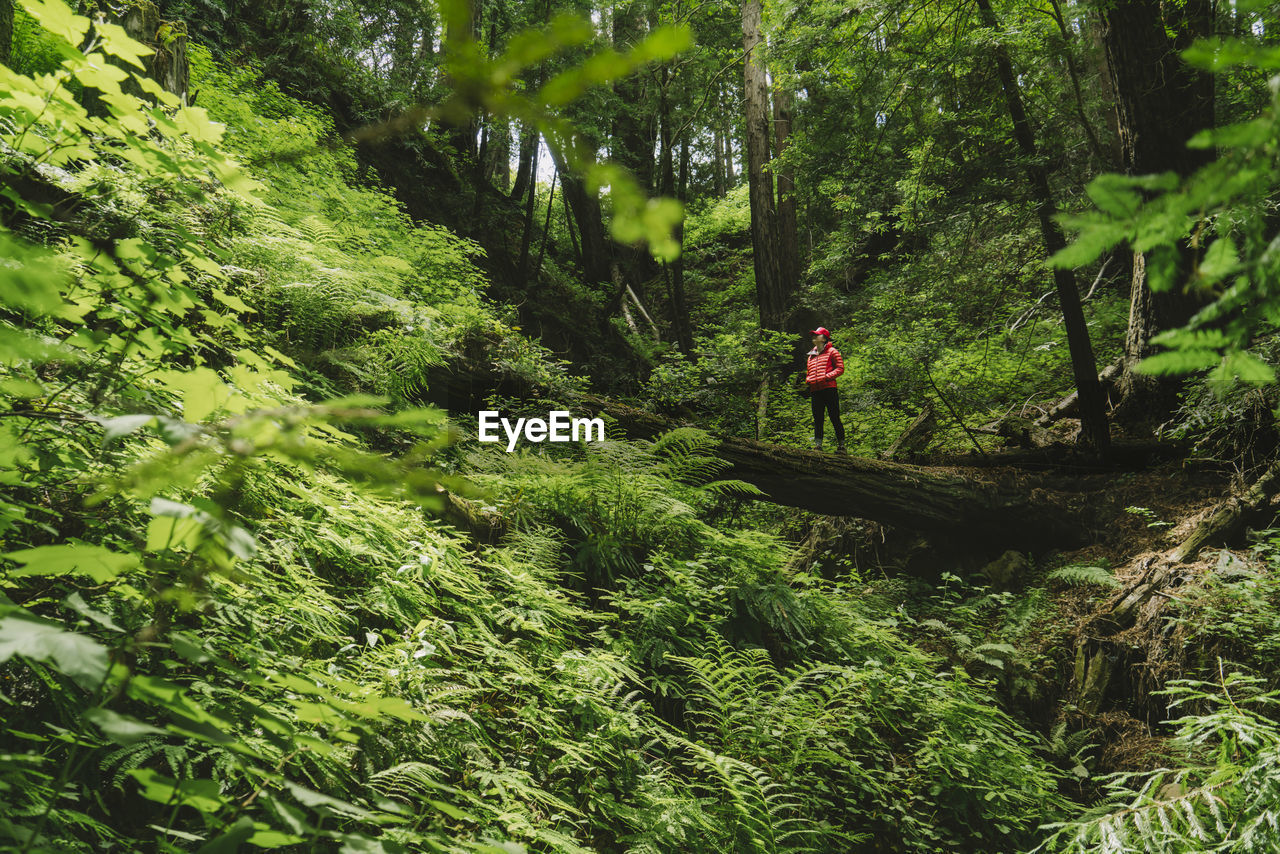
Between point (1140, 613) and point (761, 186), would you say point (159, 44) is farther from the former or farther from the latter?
point (761, 186)

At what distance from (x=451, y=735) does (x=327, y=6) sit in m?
13.2

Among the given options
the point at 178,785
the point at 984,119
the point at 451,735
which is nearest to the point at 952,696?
the point at 451,735

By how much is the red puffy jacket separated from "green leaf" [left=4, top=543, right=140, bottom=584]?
723cm

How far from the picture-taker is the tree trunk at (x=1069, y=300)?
5.85 meters

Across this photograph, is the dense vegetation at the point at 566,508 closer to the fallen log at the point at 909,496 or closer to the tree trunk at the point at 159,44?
the tree trunk at the point at 159,44

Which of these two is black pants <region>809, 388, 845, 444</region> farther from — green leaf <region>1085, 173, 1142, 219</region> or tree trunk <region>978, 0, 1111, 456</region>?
green leaf <region>1085, 173, 1142, 219</region>

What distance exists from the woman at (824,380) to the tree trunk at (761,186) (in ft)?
14.1

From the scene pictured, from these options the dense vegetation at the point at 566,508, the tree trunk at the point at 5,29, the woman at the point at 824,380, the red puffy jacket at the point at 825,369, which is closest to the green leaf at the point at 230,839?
the dense vegetation at the point at 566,508

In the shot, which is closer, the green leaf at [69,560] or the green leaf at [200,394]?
the green leaf at [69,560]

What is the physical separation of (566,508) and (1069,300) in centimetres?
525

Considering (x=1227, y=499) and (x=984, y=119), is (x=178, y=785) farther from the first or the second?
(x=984, y=119)

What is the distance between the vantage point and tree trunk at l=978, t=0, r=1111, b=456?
5848 mm

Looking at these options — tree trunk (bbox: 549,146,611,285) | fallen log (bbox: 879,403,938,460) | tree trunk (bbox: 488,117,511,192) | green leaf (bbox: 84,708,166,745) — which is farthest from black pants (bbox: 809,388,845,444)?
tree trunk (bbox: 488,117,511,192)

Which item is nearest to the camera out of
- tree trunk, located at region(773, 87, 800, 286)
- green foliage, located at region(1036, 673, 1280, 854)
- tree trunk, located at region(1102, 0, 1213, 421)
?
green foliage, located at region(1036, 673, 1280, 854)
